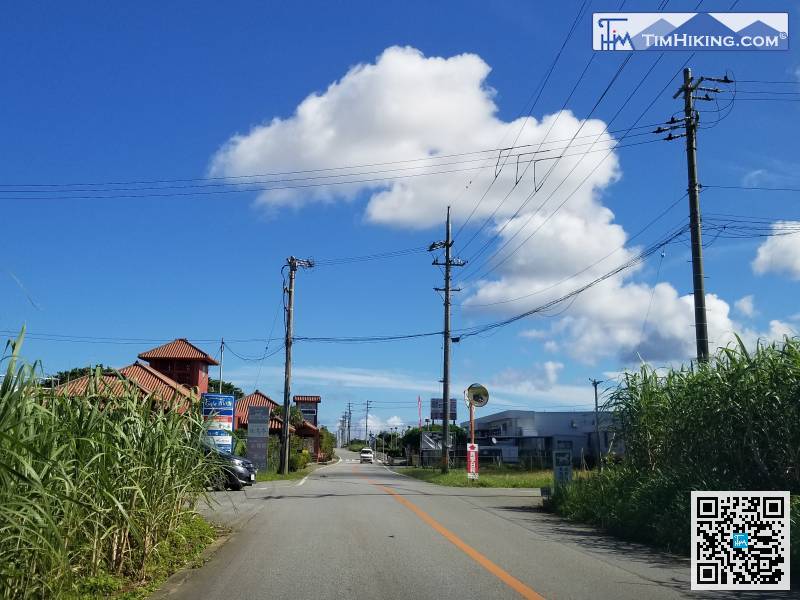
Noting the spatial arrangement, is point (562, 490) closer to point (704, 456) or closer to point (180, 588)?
point (704, 456)

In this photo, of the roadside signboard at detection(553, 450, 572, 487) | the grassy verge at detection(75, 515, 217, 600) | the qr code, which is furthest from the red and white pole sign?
the qr code

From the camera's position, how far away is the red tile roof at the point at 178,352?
51.3 metres

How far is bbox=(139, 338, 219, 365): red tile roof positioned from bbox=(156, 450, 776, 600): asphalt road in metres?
36.9

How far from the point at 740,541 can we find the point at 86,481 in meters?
7.74

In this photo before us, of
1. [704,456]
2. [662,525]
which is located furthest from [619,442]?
[662,525]

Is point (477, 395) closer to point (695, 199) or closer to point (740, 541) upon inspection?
point (695, 199)

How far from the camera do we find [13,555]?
5684 millimetres

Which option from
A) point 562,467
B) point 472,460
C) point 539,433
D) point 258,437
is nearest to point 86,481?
point 562,467

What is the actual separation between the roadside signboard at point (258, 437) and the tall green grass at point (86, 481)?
31218 mm

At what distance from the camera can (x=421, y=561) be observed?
9758 mm

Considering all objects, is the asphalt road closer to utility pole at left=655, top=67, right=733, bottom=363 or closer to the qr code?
the qr code

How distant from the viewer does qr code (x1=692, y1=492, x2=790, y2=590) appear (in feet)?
28.6

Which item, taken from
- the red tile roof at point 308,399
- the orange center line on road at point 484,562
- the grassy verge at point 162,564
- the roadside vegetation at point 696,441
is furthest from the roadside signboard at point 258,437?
the red tile roof at point 308,399

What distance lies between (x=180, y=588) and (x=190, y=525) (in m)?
3.01
